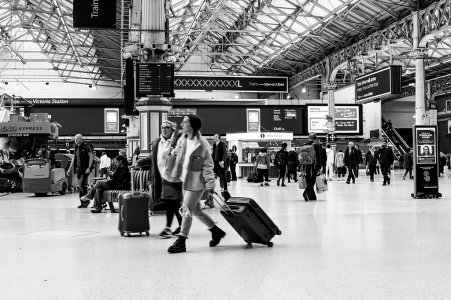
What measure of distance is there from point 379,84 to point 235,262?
56.1 feet

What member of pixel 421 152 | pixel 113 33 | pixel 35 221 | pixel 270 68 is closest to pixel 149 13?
pixel 35 221

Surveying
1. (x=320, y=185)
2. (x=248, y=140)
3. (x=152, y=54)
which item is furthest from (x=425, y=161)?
(x=248, y=140)

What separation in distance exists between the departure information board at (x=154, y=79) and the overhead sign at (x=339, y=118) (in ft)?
91.1

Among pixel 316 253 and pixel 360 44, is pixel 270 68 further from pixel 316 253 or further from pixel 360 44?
pixel 316 253

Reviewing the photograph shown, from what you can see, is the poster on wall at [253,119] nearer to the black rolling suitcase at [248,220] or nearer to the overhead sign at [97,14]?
the overhead sign at [97,14]

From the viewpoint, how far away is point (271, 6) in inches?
1177

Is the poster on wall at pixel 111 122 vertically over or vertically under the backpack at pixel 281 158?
over

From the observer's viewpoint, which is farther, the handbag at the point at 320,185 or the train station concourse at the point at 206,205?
the handbag at the point at 320,185

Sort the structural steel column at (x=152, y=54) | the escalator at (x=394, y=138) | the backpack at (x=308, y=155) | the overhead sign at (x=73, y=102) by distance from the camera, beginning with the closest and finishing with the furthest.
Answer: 1. the structural steel column at (x=152, y=54)
2. the backpack at (x=308, y=155)
3. the overhead sign at (x=73, y=102)
4. the escalator at (x=394, y=138)

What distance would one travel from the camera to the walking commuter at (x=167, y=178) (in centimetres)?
760

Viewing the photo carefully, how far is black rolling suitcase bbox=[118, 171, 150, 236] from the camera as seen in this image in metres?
7.68

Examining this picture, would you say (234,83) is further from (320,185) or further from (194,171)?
(194,171)

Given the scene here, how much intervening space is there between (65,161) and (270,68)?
84.1 ft

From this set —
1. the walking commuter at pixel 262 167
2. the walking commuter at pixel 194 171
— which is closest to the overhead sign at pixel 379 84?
the walking commuter at pixel 262 167
